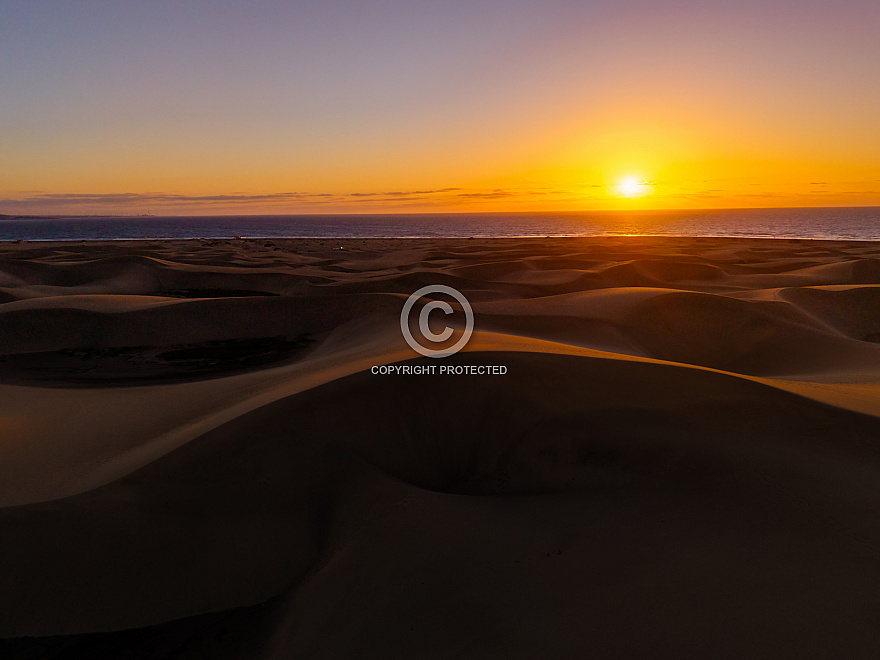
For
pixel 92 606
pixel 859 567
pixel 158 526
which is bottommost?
pixel 92 606

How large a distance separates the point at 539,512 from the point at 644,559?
0.86 m

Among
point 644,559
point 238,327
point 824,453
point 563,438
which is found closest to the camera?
point 644,559

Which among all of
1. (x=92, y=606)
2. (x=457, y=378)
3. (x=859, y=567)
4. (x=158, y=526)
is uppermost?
(x=457, y=378)

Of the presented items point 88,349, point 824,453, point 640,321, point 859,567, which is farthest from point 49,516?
point 640,321

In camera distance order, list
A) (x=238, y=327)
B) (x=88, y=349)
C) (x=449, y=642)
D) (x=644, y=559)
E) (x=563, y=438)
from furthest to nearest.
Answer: (x=238, y=327) < (x=88, y=349) < (x=563, y=438) < (x=644, y=559) < (x=449, y=642)

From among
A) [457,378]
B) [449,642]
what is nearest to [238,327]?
[457,378]

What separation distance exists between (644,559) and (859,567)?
119 centimetres

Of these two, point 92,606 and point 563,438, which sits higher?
point 563,438

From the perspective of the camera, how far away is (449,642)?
275 centimetres

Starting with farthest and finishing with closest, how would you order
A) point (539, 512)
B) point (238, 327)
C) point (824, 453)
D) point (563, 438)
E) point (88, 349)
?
1. point (238, 327)
2. point (88, 349)
3. point (563, 438)
4. point (824, 453)
5. point (539, 512)

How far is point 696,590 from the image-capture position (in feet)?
9.28

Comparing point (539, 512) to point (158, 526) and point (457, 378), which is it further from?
point (158, 526)

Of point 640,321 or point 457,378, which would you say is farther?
point 640,321

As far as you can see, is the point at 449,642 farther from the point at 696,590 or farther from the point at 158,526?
the point at 158,526
